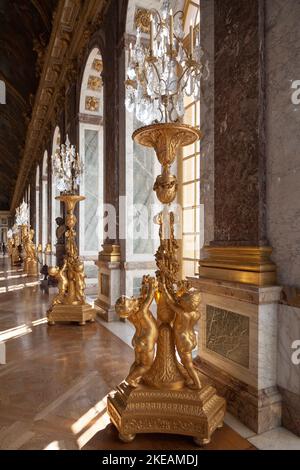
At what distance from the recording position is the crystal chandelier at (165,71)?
235cm

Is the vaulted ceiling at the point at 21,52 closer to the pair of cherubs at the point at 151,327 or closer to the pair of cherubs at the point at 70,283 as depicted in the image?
the pair of cherubs at the point at 70,283

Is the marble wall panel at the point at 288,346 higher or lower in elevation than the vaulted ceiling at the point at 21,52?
lower

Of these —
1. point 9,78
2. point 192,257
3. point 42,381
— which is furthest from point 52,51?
point 42,381

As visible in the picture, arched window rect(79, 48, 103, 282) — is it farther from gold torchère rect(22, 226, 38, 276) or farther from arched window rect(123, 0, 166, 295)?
gold torchère rect(22, 226, 38, 276)

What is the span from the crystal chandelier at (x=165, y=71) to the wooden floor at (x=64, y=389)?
7.34 ft

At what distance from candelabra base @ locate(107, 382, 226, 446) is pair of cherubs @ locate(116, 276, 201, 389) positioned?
0.35ft

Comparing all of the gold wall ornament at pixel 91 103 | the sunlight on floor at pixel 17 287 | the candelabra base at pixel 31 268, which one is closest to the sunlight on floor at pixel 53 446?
the sunlight on floor at pixel 17 287

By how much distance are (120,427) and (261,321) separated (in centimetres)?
123

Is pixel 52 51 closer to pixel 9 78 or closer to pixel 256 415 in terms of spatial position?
pixel 9 78

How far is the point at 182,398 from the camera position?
2.36 metres

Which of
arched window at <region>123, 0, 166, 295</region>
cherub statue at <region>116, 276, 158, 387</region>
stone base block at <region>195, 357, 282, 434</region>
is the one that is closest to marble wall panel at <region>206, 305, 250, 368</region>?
stone base block at <region>195, 357, 282, 434</region>

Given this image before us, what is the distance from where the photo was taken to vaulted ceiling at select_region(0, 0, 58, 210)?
10.5 metres
